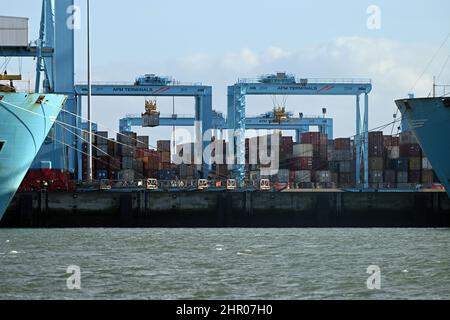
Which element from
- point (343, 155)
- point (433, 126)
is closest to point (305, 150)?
point (343, 155)

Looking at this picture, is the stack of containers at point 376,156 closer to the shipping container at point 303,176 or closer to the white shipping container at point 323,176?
the white shipping container at point 323,176

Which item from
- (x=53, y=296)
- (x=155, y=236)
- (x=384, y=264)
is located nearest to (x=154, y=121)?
(x=155, y=236)

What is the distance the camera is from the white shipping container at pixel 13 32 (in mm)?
61500

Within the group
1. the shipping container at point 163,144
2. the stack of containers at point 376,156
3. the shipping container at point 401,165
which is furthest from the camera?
the shipping container at point 163,144

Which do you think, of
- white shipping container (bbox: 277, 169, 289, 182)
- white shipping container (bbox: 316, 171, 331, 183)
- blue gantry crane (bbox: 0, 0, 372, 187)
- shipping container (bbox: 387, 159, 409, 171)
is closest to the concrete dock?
blue gantry crane (bbox: 0, 0, 372, 187)

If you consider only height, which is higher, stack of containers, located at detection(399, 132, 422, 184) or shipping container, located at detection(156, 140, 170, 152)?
shipping container, located at detection(156, 140, 170, 152)

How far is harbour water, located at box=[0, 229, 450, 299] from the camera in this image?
90.9 ft

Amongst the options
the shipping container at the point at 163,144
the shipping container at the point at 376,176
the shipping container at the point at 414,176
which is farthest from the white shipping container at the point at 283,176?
the shipping container at the point at 163,144

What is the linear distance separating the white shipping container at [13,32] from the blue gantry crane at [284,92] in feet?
78.8

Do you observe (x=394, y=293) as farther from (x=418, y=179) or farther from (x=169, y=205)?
(x=418, y=179)

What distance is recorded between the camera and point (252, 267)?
3478 cm

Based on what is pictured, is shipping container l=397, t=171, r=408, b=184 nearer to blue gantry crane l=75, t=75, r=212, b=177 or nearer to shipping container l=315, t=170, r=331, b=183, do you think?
shipping container l=315, t=170, r=331, b=183

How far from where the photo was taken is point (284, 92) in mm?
80375

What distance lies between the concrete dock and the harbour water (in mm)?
17648
